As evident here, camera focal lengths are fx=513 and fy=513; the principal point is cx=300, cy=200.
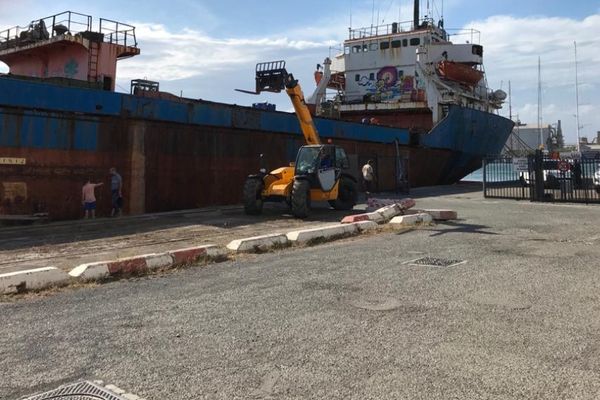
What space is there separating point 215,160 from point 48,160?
651cm

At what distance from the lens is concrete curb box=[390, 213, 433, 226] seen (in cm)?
1407

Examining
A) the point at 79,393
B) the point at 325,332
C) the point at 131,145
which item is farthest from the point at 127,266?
the point at 131,145

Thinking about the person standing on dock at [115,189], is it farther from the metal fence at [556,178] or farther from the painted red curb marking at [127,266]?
the metal fence at [556,178]

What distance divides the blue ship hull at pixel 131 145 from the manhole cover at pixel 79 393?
1268cm

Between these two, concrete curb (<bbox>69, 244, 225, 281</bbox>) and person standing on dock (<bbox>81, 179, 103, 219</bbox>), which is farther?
person standing on dock (<bbox>81, 179, 103, 219</bbox>)

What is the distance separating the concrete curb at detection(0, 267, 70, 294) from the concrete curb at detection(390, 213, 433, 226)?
8.89 metres

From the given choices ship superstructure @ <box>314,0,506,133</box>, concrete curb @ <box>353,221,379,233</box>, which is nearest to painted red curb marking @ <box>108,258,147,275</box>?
concrete curb @ <box>353,221,379,233</box>

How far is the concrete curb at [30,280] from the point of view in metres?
7.15

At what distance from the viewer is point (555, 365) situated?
4.21m

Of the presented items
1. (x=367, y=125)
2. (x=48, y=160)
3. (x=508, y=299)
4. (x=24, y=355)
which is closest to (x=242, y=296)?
(x=24, y=355)

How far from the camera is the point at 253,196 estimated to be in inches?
669

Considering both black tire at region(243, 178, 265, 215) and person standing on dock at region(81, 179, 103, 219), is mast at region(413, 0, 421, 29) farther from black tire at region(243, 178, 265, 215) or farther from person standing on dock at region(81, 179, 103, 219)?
person standing on dock at region(81, 179, 103, 219)

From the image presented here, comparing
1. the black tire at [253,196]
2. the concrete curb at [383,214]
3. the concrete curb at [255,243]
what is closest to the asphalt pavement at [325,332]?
the concrete curb at [255,243]

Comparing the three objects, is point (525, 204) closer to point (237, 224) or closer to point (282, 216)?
point (282, 216)
